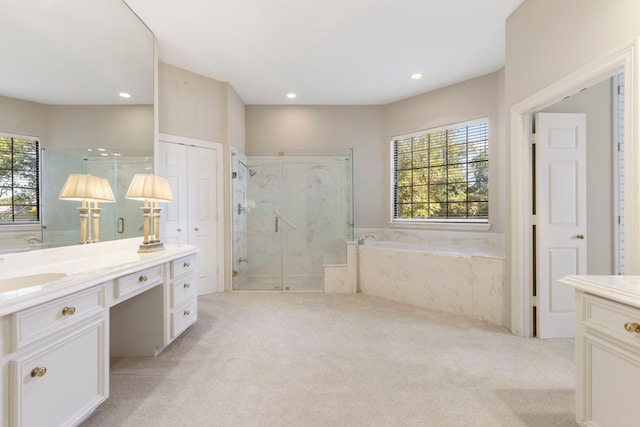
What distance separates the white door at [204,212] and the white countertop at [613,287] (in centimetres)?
359

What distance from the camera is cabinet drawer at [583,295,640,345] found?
1.04 m

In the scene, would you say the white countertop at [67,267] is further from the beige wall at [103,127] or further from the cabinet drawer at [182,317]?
the beige wall at [103,127]

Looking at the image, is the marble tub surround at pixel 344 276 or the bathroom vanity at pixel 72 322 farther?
the marble tub surround at pixel 344 276

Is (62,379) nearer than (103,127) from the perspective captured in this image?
Yes

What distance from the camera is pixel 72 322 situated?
1.28m

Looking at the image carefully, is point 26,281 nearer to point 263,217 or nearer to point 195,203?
point 195,203

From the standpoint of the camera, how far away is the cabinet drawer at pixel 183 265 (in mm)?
2254

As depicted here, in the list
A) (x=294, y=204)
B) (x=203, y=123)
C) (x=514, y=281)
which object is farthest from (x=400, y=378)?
(x=203, y=123)

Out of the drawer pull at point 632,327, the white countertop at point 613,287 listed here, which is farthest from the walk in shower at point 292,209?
the drawer pull at point 632,327

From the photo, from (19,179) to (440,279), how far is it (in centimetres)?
347

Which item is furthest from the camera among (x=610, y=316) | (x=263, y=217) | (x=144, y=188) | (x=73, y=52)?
(x=263, y=217)

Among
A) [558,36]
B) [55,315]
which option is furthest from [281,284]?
[558,36]

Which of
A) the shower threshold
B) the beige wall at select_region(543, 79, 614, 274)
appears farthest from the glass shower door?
the beige wall at select_region(543, 79, 614, 274)

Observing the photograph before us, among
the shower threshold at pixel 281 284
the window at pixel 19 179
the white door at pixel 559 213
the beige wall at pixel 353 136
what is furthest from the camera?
the beige wall at pixel 353 136
